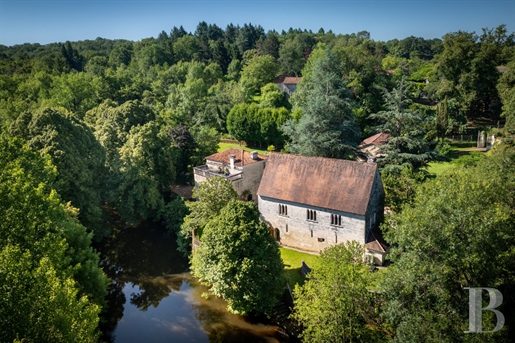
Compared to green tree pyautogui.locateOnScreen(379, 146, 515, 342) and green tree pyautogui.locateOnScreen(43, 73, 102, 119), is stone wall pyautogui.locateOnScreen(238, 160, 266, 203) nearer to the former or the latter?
green tree pyautogui.locateOnScreen(379, 146, 515, 342)

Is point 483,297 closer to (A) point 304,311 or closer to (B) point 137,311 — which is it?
(A) point 304,311

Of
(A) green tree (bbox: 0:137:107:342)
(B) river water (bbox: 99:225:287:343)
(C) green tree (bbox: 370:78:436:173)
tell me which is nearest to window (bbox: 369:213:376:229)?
(C) green tree (bbox: 370:78:436:173)

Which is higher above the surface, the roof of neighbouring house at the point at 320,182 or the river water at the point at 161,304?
the roof of neighbouring house at the point at 320,182

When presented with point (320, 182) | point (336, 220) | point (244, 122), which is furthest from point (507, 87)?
point (336, 220)

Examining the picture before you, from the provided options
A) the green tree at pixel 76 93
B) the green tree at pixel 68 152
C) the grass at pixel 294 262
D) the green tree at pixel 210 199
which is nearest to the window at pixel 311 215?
the grass at pixel 294 262

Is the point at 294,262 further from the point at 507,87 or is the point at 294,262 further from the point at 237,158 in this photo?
the point at 507,87

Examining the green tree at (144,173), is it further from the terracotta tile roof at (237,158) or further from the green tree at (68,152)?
the terracotta tile roof at (237,158)
